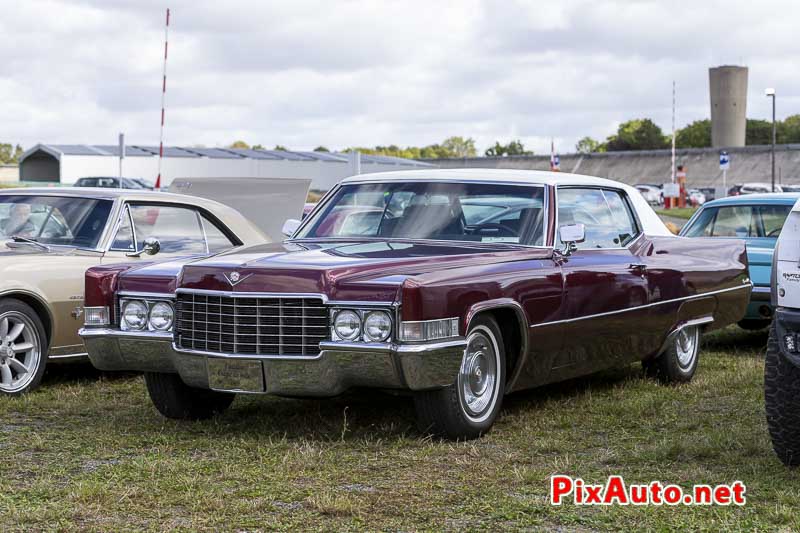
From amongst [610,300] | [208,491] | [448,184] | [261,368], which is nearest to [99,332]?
[261,368]

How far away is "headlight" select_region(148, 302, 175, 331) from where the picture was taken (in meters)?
6.58

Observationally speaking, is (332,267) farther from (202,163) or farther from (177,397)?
(202,163)

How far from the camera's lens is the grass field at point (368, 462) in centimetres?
483

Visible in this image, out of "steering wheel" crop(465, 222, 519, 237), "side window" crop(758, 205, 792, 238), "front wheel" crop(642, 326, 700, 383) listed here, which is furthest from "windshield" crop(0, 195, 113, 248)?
"side window" crop(758, 205, 792, 238)

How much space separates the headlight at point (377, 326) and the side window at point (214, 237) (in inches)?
148

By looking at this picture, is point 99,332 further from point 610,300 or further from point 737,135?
point 737,135

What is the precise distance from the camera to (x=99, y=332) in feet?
22.2

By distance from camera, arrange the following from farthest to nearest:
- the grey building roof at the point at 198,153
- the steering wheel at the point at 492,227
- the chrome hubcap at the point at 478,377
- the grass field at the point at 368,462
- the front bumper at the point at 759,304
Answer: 1. the grey building roof at the point at 198,153
2. the front bumper at the point at 759,304
3. the steering wheel at the point at 492,227
4. the chrome hubcap at the point at 478,377
5. the grass field at the point at 368,462

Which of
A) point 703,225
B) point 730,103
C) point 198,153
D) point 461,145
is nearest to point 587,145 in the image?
point 461,145

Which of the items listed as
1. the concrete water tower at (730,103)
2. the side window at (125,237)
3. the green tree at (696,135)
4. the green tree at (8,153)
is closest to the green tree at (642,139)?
the green tree at (696,135)

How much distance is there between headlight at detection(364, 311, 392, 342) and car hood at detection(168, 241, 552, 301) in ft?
0.29

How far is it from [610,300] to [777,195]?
495 cm

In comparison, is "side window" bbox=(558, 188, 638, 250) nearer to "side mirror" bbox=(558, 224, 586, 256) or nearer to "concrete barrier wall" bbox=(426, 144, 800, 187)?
"side mirror" bbox=(558, 224, 586, 256)

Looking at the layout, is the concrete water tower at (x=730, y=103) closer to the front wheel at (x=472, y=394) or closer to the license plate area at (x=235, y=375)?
the front wheel at (x=472, y=394)
